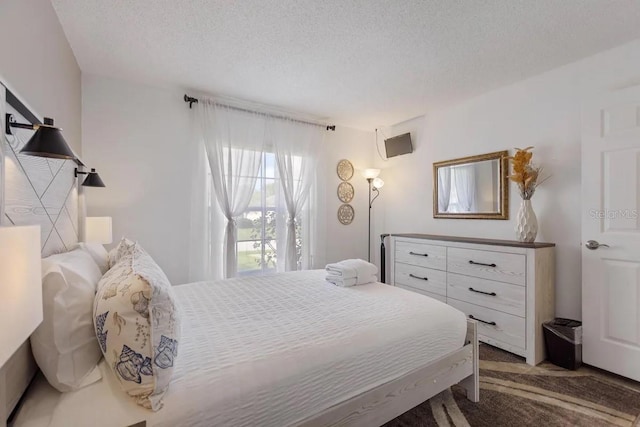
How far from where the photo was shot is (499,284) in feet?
8.27

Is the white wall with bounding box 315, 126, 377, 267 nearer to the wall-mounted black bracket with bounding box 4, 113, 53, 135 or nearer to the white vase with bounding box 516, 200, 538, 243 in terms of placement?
the white vase with bounding box 516, 200, 538, 243

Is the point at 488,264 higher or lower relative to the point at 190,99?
lower

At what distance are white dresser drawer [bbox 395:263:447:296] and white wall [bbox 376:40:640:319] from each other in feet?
2.11

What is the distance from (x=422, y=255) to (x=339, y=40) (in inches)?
90.1

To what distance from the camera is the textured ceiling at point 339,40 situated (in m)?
1.82

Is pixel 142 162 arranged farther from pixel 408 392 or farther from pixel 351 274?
pixel 408 392

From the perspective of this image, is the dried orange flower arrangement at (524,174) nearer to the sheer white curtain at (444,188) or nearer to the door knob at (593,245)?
the door knob at (593,245)

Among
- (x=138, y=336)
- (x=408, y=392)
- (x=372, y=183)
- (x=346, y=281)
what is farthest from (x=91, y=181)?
(x=372, y=183)

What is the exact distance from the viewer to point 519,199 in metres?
2.82

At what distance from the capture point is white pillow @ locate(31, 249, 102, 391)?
0.94m

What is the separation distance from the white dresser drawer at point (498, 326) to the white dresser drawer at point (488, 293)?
0.15 feet

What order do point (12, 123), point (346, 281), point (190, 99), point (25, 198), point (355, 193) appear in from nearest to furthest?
1. point (12, 123)
2. point (25, 198)
3. point (346, 281)
4. point (190, 99)
5. point (355, 193)

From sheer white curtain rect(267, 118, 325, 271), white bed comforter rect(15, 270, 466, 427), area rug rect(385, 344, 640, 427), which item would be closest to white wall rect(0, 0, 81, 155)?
white bed comforter rect(15, 270, 466, 427)

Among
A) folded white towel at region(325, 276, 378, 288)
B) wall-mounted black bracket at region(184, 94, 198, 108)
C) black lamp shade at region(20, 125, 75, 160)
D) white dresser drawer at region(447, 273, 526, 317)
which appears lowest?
white dresser drawer at region(447, 273, 526, 317)
